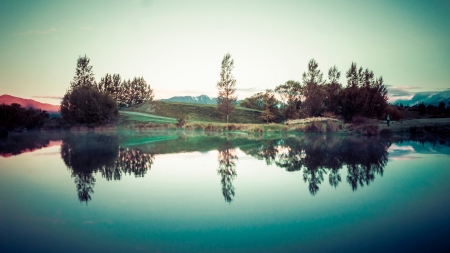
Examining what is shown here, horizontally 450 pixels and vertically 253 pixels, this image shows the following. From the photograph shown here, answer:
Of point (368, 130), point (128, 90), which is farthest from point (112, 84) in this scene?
point (368, 130)

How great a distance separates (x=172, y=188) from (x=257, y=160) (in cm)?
593

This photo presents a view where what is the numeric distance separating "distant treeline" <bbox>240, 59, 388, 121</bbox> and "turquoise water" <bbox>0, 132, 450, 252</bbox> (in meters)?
38.6

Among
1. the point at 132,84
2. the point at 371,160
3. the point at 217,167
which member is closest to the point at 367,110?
the point at 371,160

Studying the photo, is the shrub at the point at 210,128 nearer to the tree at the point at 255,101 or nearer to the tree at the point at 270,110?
the tree at the point at 270,110

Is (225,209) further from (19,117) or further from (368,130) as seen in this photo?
(19,117)

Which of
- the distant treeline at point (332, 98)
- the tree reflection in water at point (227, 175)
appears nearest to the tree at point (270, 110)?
the distant treeline at point (332, 98)

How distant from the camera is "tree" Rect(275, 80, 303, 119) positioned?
198ft

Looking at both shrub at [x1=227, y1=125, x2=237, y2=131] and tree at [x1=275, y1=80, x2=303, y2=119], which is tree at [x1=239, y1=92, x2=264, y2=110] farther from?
shrub at [x1=227, y1=125, x2=237, y2=131]

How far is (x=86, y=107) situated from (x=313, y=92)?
40296 mm

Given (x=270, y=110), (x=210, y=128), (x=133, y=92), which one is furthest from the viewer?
(x=133, y=92)

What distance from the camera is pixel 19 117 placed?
4247 centimetres

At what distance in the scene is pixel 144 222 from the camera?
4.96 m

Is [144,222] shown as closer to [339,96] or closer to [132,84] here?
[339,96]

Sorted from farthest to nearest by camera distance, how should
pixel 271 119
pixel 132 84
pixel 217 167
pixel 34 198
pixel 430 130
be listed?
pixel 132 84 → pixel 271 119 → pixel 430 130 → pixel 217 167 → pixel 34 198
